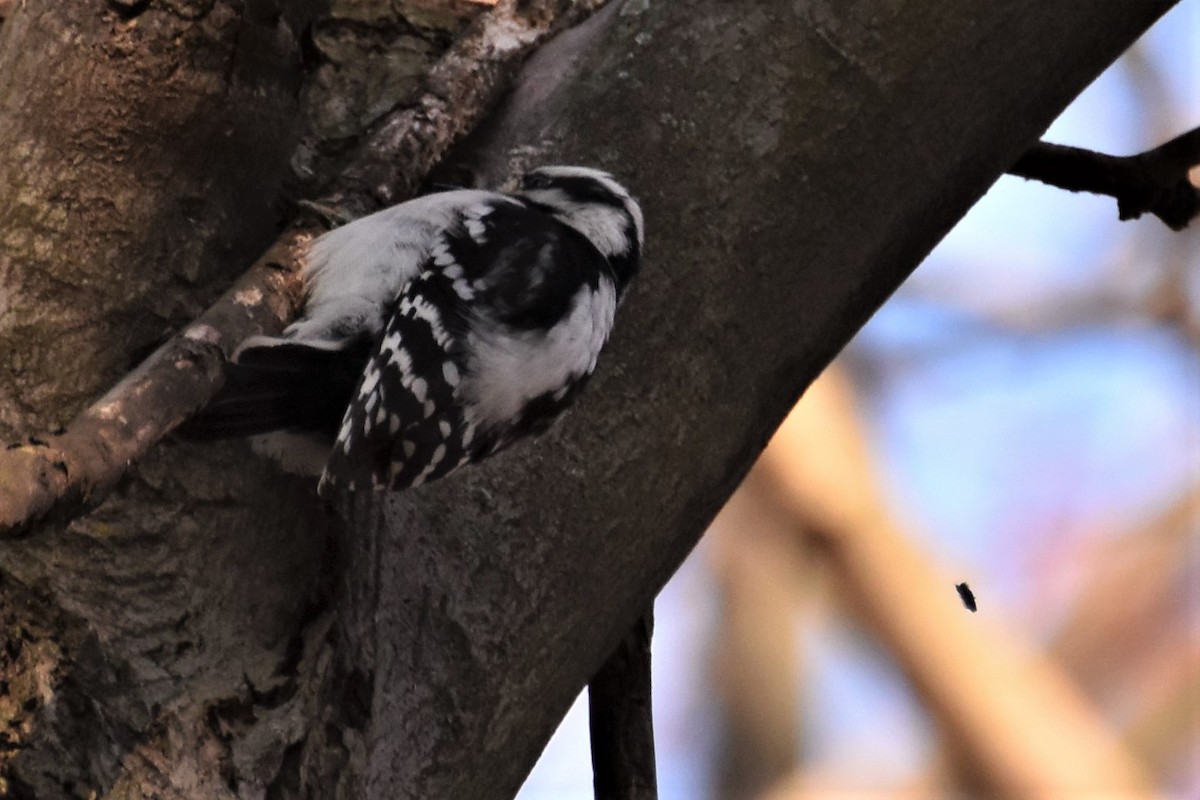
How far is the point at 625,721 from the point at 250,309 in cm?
101

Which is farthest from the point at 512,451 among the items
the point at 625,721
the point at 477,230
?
the point at 625,721

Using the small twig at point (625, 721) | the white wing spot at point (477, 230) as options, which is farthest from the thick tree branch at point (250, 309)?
the small twig at point (625, 721)

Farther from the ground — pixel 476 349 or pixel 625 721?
pixel 476 349

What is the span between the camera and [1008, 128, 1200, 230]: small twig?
2.44 m

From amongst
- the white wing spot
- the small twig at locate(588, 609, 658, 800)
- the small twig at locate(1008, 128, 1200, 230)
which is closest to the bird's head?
the white wing spot

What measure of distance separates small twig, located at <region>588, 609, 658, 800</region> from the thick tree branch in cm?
81

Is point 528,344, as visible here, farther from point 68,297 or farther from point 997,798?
point 997,798

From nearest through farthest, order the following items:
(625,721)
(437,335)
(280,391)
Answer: (280,391), (437,335), (625,721)

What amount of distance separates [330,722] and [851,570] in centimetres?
313

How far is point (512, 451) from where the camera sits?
180 cm

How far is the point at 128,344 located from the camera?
5.00 feet

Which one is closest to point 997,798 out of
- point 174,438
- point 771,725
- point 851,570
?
point 851,570

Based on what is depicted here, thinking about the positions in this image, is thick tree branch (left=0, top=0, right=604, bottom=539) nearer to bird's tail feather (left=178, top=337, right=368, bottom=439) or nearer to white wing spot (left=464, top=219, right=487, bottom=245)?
bird's tail feather (left=178, top=337, right=368, bottom=439)

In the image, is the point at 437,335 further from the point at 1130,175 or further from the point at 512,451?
the point at 1130,175
